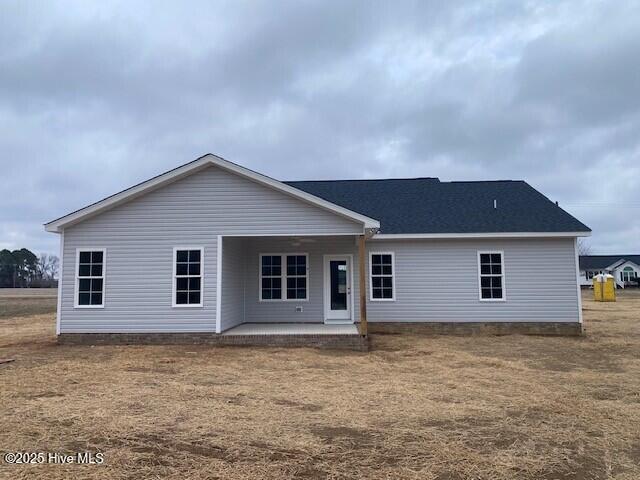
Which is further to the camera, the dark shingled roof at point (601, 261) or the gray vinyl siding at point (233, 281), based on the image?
the dark shingled roof at point (601, 261)

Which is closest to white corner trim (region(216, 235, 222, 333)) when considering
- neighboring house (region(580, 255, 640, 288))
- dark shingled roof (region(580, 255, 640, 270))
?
neighboring house (region(580, 255, 640, 288))

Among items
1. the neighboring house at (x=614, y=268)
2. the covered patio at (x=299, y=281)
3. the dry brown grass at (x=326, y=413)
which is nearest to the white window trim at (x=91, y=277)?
the dry brown grass at (x=326, y=413)

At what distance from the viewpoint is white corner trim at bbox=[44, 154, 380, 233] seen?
41.4 ft

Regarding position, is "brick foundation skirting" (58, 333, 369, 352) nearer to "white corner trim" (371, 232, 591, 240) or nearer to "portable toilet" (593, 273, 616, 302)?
"white corner trim" (371, 232, 591, 240)

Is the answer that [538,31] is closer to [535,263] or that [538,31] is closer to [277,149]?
[535,263]

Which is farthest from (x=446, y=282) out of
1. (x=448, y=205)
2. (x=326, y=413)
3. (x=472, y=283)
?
(x=326, y=413)

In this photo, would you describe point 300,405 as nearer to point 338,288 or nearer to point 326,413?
point 326,413

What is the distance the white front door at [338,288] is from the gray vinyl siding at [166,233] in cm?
310

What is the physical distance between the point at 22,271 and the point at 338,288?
90.9m

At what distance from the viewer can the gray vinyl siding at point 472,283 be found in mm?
15094

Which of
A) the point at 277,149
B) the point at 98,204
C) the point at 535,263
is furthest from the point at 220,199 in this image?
the point at 277,149

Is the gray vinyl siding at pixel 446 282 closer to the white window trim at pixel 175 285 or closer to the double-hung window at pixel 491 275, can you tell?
the double-hung window at pixel 491 275

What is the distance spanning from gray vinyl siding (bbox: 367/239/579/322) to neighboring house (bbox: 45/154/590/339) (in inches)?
1.2

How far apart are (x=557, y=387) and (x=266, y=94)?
18.0m
